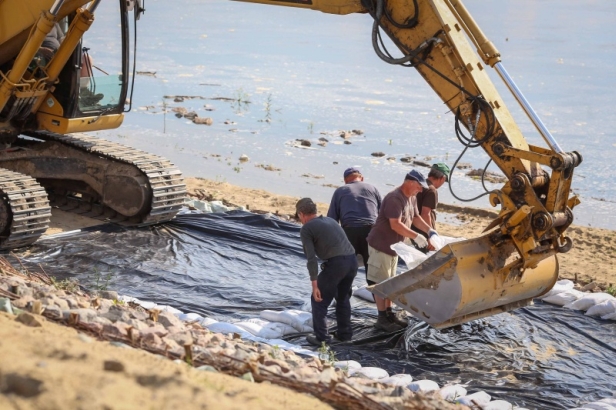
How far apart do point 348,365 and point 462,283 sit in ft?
3.94

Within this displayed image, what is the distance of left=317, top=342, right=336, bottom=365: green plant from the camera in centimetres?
744

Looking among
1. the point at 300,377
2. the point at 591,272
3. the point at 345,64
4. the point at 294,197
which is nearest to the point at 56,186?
the point at 294,197

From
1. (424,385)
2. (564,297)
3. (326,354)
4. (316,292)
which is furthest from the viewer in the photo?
(564,297)

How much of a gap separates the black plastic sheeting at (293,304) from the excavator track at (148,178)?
23cm

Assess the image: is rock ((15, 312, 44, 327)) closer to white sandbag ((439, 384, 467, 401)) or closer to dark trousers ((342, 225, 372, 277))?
white sandbag ((439, 384, 467, 401))

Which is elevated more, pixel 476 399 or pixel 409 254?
pixel 409 254

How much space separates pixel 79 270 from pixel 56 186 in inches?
109

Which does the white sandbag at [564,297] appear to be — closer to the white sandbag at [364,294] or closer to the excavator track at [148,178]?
the white sandbag at [364,294]

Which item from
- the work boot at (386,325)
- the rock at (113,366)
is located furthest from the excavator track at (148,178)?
the rock at (113,366)

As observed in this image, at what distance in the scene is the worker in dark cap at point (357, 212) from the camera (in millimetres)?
9578

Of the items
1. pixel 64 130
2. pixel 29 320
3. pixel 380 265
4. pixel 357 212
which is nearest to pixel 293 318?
pixel 380 265

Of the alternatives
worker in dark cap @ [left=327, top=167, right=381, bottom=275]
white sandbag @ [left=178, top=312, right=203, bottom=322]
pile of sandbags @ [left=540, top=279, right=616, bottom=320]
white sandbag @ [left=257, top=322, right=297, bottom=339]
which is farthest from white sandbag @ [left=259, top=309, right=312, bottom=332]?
pile of sandbags @ [left=540, top=279, right=616, bottom=320]

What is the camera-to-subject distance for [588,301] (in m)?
9.36

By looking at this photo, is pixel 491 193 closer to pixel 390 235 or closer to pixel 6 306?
pixel 390 235
